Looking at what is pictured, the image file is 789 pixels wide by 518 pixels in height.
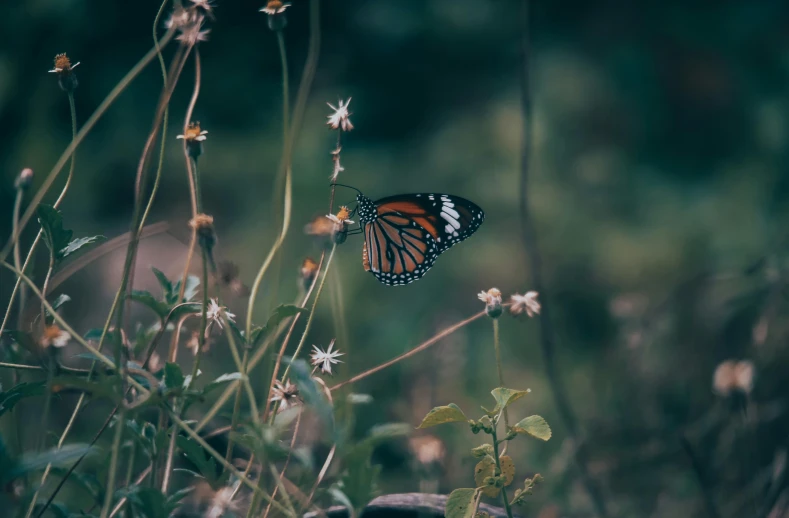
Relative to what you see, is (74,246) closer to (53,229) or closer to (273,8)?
(53,229)

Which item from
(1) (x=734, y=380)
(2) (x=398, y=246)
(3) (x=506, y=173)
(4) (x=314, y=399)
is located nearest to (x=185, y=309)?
(4) (x=314, y=399)

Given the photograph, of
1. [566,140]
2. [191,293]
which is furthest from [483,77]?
[191,293]

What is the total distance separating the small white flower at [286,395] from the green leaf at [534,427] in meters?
0.18

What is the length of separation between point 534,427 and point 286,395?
0.66 feet

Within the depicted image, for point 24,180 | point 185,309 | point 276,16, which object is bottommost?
point 185,309

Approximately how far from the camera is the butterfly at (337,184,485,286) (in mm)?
1148

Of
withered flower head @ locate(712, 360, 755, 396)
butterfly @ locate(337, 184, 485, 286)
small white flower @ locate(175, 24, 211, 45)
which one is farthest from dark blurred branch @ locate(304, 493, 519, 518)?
butterfly @ locate(337, 184, 485, 286)

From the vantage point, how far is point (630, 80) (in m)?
2.42

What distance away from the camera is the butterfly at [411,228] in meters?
1.15

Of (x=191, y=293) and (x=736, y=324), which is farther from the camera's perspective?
(x=736, y=324)

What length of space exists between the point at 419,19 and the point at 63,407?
6.08 ft

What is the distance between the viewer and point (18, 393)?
0.53 meters

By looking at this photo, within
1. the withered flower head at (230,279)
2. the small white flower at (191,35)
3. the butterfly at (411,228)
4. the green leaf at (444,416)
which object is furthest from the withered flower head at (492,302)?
the butterfly at (411,228)

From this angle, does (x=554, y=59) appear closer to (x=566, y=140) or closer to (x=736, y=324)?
(x=566, y=140)
